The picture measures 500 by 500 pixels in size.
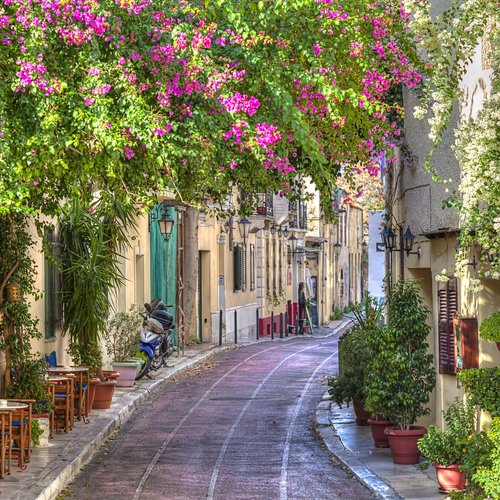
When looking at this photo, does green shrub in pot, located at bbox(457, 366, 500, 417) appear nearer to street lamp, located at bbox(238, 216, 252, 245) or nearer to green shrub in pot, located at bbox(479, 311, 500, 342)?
green shrub in pot, located at bbox(479, 311, 500, 342)

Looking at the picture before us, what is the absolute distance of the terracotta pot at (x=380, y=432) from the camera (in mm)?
16094

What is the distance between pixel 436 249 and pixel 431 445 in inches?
164

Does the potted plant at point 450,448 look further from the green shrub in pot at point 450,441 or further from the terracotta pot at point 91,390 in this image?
the terracotta pot at point 91,390

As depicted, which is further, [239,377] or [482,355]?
[239,377]

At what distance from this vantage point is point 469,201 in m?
10.2

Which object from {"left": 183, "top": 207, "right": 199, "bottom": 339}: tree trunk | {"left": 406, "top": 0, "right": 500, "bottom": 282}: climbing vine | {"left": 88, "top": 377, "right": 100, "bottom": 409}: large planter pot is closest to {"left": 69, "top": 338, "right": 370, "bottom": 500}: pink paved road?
{"left": 88, "top": 377, "right": 100, "bottom": 409}: large planter pot

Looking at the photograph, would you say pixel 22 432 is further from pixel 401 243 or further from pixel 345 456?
pixel 401 243

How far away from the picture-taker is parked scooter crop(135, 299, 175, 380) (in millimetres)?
26188

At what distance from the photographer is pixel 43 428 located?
16172mm

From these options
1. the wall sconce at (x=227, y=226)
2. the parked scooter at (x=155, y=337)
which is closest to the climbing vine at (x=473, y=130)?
the parked scooter at (x=155, y=337)

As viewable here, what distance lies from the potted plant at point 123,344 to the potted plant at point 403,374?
9.94 meters

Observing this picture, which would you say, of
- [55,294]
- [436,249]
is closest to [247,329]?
[55,294]

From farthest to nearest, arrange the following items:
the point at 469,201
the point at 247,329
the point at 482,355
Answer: the point at 247,329 → the point at 482,355 → the point at 469,201

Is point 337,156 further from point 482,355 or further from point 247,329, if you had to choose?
point 247,329
